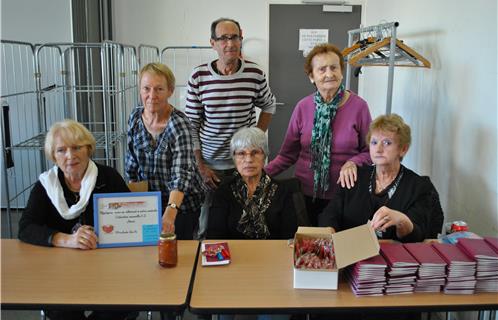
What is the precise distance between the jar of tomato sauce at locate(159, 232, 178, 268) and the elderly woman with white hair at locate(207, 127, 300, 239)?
1.29 ft

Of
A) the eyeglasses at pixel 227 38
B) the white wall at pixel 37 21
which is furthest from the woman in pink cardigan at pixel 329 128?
the white wall at pixel 37 21

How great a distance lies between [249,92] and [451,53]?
1188 mm

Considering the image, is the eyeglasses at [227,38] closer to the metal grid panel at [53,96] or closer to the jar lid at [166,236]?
the jar lid at [166,236]

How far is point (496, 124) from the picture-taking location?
2172 mm

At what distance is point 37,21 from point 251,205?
11.0 ft

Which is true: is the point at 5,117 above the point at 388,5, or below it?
below

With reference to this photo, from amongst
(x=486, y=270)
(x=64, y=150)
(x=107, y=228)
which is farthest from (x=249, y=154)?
(x=486, y=270)

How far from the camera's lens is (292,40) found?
5047 mm

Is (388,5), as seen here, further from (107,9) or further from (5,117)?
(5,117)

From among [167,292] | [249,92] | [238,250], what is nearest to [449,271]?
[238,250]

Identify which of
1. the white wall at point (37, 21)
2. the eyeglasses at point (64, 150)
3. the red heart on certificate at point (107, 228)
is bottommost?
the red heart on certificate at point (107, 228)

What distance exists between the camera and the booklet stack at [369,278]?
1.51 meters

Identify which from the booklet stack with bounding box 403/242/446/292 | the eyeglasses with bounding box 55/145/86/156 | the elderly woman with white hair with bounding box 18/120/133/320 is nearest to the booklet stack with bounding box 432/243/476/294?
the booklet stack with bounding box 403/242/446/292

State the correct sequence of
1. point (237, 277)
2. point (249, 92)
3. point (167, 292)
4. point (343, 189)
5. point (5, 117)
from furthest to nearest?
point (5, 117) < point (249, 92) < point (343, 189) < point (237, 277) < point (167, 292)
